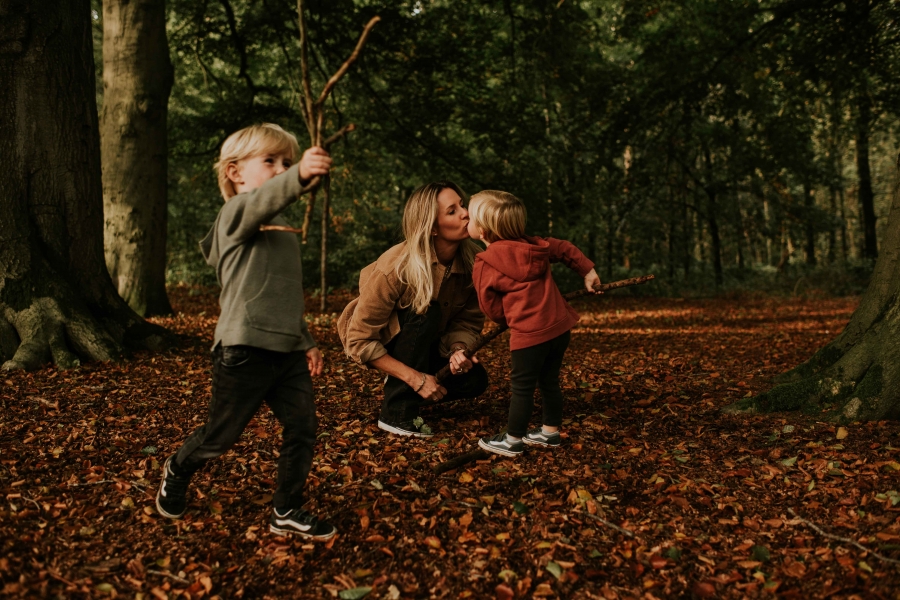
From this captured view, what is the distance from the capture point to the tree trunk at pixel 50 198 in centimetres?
568

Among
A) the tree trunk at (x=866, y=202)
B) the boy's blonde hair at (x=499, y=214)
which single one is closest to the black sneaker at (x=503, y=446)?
the boy's blonde hair at (x=499, y=214)

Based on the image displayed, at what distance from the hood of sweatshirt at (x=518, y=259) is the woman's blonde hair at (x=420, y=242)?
0.58m

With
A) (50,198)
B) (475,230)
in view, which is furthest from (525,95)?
(475,230)

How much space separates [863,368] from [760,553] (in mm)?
2255

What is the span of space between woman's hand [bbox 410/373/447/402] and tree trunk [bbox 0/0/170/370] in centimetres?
329

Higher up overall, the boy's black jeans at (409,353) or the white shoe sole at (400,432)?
the boy's black jeans at (409,353)

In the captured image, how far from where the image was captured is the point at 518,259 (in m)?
3.82

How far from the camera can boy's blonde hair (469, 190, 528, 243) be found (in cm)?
384

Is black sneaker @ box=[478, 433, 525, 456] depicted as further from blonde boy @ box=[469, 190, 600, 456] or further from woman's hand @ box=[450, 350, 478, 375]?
woman's hand @ box=[450, 350, 478, 375]

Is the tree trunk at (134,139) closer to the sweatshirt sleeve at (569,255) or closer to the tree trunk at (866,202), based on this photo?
the sweatshirt sleeve at (569,255)

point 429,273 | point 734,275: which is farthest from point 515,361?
point 734,275

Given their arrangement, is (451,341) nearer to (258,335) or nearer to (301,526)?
(301,526)

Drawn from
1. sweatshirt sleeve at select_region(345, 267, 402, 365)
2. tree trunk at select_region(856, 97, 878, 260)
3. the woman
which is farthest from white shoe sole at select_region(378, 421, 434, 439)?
tree trunk at select_region(856, 97, 878, 260)

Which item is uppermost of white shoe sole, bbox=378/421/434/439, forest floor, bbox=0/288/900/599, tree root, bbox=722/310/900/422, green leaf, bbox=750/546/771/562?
tree root, bbox=722/310/900/422
